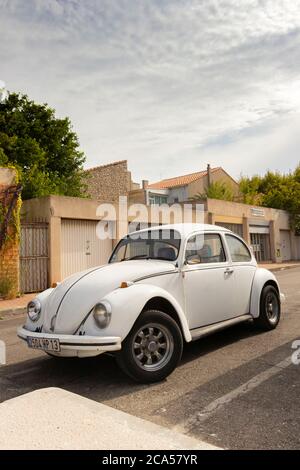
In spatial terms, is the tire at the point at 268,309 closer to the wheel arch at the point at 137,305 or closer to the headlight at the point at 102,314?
the wheel arch at the point at 137,305

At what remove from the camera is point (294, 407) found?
330cm

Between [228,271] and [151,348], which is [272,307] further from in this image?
[151,348]

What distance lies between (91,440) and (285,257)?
3037 cm

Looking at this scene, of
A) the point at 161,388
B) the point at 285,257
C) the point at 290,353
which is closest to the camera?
the point at 161,388

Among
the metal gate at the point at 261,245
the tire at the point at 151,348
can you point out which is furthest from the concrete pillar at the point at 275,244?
the tire at the point at 151,348

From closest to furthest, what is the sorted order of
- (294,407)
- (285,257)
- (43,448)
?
(43,448), (294,407), (285,257)

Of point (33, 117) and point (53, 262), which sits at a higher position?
point (33, 117)

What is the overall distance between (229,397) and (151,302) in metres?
1.26

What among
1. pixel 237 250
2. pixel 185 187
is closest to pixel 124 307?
pixel 237 250

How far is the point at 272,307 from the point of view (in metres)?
6.23

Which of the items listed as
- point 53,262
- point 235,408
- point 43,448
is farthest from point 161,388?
point 53,262

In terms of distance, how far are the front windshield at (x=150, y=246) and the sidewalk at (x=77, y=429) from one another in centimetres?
210

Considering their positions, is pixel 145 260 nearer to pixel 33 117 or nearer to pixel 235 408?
pixel 235 408

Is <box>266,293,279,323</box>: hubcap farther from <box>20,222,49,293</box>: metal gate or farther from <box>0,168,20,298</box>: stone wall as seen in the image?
<box>20,222,49,293</box>: metal gate
